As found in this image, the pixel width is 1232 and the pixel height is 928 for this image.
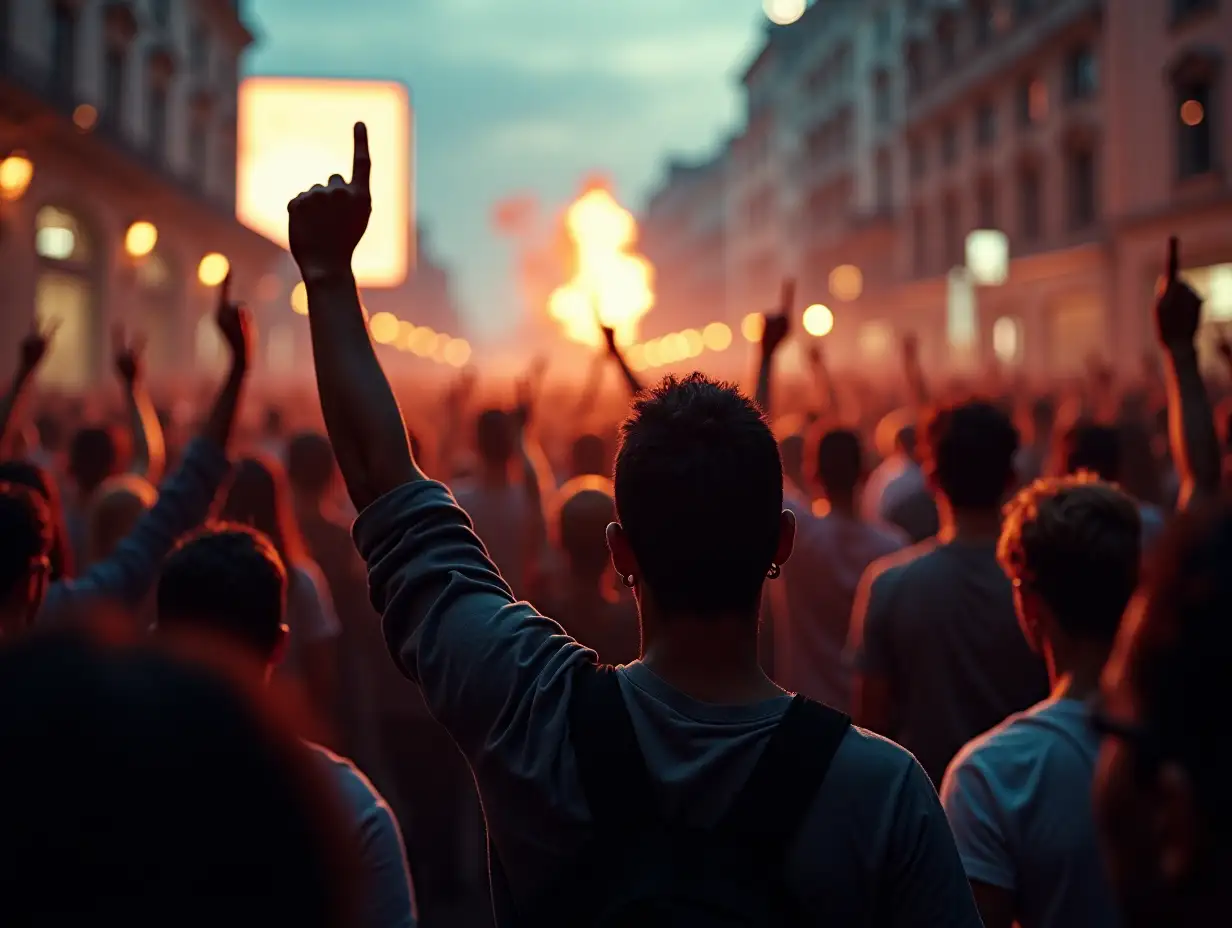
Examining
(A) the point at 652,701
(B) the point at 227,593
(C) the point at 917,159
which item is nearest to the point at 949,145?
(C) the point at 917,159

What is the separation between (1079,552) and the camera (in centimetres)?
269

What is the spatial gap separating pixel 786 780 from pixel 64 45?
3351 cm

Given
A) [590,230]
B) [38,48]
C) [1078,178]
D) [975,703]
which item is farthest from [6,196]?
[1078,178]

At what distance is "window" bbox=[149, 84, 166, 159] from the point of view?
38781mm

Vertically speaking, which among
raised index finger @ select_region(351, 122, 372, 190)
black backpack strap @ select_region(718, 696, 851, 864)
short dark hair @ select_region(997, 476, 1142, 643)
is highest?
raised index finger @ select_region(351, 122, 372, 190)

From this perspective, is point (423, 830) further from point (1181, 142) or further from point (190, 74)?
point (190, 74)

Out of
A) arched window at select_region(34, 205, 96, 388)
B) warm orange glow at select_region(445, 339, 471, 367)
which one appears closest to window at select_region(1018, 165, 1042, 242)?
arched window at select_region(34, 205, 96, 388)

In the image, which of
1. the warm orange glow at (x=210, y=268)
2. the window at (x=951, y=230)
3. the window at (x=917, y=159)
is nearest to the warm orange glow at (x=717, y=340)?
the window at (x=917, y=159)

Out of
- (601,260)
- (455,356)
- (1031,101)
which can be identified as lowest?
(601,260)

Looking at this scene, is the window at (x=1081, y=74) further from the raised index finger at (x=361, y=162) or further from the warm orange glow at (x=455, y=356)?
the warm orange glow at (x=455, y=356)

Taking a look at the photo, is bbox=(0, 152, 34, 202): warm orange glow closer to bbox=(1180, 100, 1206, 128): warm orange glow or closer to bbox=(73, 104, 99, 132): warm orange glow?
bbox=(73, 104, 99, 132): warm orange glow

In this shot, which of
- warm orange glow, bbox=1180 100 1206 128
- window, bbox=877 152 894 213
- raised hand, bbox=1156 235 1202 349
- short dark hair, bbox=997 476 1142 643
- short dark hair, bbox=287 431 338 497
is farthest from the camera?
window, bbox=877 152 894 213

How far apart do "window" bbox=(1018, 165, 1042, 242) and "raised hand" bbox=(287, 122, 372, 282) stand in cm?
3930

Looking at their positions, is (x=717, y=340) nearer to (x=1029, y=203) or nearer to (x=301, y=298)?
(x=1029, y=203)
